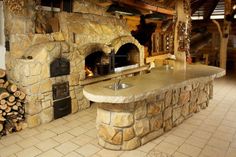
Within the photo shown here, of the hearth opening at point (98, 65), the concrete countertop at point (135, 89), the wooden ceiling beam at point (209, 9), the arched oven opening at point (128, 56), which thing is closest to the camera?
the concrete countertop at point (135, 89)

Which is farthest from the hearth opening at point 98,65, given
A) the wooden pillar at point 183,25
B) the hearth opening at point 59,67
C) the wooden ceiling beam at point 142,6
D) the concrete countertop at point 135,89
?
the wooden pillar at point 183,25

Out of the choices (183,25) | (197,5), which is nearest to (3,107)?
(183,25)

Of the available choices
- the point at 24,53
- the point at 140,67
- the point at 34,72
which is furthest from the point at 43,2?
the point at 140,67

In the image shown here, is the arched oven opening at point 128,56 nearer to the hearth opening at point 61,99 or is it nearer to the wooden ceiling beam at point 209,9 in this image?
the hearth opening at point 61,99

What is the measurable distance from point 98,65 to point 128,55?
2.01 metres

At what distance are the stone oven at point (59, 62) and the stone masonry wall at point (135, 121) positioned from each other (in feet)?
5.00

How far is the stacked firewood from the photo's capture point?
4023 mm

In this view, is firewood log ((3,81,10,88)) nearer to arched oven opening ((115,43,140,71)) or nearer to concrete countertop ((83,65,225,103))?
concrete countertop ((83,65,225,103))

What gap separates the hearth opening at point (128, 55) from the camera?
7374 mm

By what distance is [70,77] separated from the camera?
4.95 m

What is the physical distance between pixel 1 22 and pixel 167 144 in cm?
400

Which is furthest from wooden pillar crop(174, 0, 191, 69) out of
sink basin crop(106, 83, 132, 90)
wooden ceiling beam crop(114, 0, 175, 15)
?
sink basin crop(106, 83, 132, 90)

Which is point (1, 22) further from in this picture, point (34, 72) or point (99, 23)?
point (99, 23)

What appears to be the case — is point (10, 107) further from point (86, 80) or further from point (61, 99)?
point (86, 80)
